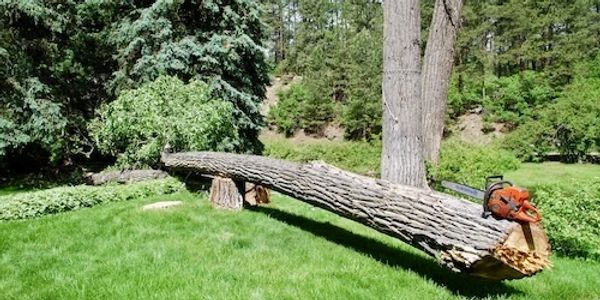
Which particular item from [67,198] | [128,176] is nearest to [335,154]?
[128,176]

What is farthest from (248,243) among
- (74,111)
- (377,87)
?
(377,87)

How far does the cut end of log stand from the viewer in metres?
3.08

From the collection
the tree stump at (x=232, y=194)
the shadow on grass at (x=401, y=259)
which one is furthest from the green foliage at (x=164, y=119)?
the shadow on grass at (x=401, y=259)

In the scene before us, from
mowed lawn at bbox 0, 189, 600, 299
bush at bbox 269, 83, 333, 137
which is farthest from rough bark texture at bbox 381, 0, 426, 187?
bush at bbox 269, 83, 333, 137

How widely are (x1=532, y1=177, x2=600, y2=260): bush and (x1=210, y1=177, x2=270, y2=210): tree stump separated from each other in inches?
168

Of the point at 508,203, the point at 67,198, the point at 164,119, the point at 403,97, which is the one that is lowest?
the point at 67,198

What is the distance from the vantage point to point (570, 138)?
882 inches

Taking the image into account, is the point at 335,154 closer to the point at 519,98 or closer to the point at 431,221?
the point at 519,98

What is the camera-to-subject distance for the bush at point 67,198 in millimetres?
7031

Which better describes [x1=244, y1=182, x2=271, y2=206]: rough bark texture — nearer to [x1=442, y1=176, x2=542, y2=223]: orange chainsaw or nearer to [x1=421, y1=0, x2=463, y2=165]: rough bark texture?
[x1=421, y1=0, x2=463, y2=165]: rough bark texture

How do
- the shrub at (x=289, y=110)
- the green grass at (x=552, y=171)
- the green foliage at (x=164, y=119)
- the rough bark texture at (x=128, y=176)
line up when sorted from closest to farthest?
the green foliage at (x=164, y=119) → the rough bark texture at (x=128, y=176) → the green grass at (x=552, y=171) → the shrub at (x=289, y=110)

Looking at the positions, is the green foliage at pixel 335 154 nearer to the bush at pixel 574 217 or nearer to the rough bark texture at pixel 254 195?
the rough bark texture at pixel 254 195

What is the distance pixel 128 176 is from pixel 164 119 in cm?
288

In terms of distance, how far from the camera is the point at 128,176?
1118 cm
